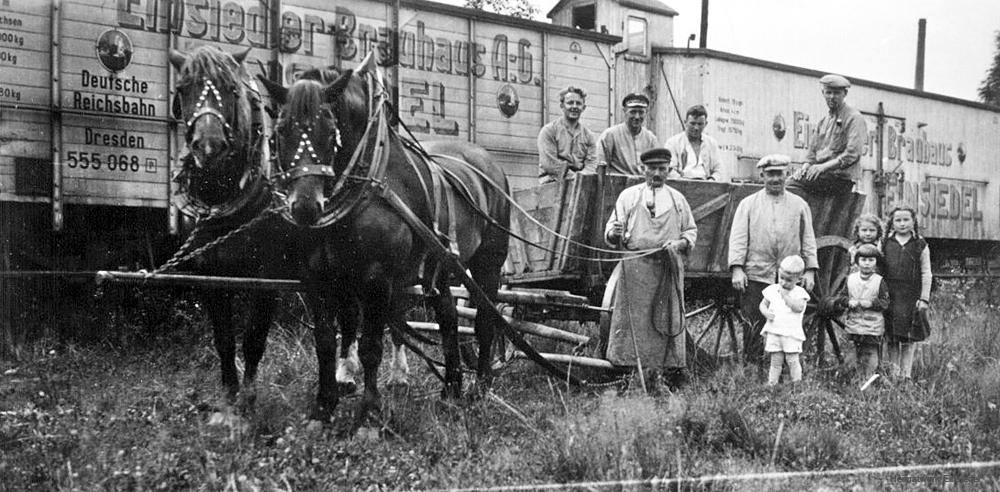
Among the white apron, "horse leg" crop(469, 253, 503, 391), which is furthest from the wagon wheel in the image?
"horse leg" crop(469, 253, 503, 391)

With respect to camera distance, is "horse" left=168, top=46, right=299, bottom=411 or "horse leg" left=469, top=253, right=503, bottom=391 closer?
"horse" left=168, top=46, right=299, bottom=411

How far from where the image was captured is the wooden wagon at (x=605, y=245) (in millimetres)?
6547

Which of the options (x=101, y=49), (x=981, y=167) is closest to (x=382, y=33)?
(x=101, y=49)

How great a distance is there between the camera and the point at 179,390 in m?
5.98

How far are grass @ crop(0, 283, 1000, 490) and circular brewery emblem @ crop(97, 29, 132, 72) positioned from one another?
3059 mm

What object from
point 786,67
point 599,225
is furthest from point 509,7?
point 599,225

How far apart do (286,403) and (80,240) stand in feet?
15.8

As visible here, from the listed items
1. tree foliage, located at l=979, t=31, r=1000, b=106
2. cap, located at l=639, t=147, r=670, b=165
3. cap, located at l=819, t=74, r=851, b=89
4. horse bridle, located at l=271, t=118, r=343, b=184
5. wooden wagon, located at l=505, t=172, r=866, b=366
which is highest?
cap, located at l=819, t=74, r=851, b=89

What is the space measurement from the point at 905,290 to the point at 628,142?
7.75 feet

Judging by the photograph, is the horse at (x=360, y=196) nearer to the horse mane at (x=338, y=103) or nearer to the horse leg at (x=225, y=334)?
the horse mane at (x=338, y=103)

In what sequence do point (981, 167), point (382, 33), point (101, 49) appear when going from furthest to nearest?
point (981, 167)
point (382, 33)
point (101, 49)

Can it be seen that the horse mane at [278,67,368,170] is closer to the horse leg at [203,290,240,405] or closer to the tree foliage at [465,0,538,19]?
the horse leg at [203,290,240,405]

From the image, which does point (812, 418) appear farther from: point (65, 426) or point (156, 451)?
point (65, 426)

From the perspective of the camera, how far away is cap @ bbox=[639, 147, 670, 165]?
6039mm
